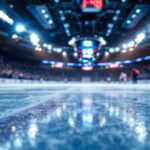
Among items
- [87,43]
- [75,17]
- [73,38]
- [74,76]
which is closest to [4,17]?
[75,17]

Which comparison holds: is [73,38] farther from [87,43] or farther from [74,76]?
[74,76]

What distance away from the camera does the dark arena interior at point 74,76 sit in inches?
31.9

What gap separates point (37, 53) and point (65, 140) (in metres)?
35.7

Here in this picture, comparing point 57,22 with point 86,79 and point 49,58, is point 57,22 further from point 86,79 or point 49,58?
point 86,79

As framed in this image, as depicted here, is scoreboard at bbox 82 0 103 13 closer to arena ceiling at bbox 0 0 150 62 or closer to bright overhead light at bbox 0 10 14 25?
arena ceiling at bbox 0 0 150 62

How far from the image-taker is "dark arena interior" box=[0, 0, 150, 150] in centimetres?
81

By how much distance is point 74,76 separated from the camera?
43031mm

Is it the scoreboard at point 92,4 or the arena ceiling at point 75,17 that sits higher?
the arena ceiling at point 75,17

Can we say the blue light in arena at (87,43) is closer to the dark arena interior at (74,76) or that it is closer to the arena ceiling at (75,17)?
the dark arena interior at (74,76)

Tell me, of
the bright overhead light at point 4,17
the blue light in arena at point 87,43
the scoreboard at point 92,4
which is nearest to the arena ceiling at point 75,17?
the bright overhead light at point 4,17

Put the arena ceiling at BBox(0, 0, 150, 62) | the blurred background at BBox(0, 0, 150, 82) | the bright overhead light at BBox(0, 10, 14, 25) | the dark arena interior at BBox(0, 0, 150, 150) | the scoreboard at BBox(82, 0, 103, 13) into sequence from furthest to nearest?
the blurred background at BBox(0, 0, 150, 82), the arena ceiling at BBox(0, 0, 150, 62), the bright overhead light at BBox(0, 10, 14, 25), the scoreboard at BBox(82, 0, 103, 13), the dark arena interior at BBox(0, 0, 150, 150)

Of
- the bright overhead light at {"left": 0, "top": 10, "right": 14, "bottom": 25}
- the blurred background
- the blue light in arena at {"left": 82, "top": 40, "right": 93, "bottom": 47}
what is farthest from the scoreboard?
the blue light in arena at {"left": 82, "top": 40, "right": 93, "bottom": 47}

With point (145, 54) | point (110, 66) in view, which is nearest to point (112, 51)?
point (110, 66)

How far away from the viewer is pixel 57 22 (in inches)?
971
